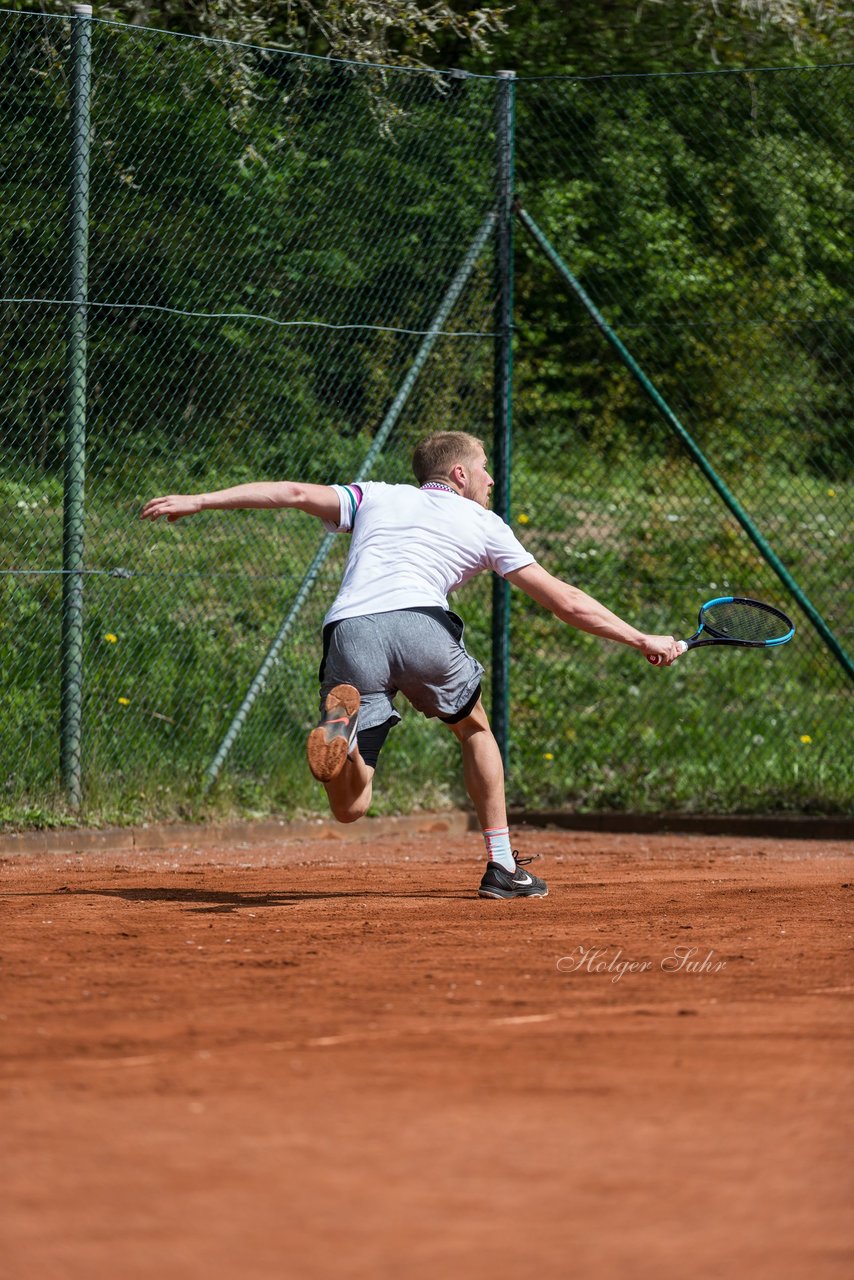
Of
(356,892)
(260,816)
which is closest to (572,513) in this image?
(260,816)

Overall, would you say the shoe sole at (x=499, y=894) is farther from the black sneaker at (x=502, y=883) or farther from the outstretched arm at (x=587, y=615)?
the outstretched arm at (x=587, y=615)

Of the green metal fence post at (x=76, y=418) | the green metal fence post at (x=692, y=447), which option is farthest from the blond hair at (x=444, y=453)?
the green metal fence post at (x=692, y=447)

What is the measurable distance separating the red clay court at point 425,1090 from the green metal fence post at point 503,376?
3300mm

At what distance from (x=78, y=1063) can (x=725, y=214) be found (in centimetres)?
693

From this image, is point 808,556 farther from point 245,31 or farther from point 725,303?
point 245,31

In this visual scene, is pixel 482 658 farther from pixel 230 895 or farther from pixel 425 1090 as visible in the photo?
pixel 425 1090

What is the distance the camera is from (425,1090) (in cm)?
330

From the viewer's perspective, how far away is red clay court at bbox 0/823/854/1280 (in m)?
2.50

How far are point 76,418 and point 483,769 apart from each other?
103 inches

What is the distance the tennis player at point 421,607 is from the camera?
6004 mm

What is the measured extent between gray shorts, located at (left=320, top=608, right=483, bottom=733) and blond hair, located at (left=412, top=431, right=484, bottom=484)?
57 cm

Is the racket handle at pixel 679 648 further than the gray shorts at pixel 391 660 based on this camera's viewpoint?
No

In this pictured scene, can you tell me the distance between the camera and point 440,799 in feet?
30.7

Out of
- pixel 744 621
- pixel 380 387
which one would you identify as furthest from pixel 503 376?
pixel 744 621
